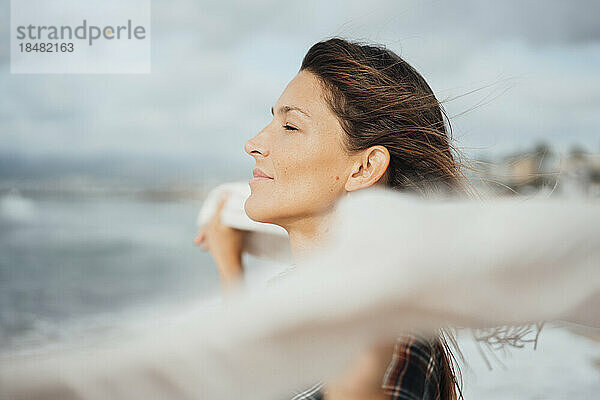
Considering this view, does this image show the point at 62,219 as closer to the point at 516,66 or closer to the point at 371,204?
the point at 516,66

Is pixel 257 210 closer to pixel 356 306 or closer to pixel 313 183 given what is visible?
pixel 313 183

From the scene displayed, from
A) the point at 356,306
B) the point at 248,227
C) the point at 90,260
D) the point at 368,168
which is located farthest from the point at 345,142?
the point at 90,260

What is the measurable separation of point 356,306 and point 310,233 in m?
0.45

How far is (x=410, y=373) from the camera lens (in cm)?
47

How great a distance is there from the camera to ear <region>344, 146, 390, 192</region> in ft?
1.88

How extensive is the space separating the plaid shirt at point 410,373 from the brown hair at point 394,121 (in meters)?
0.10

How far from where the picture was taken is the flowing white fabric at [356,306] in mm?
139

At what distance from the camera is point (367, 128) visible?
587mm

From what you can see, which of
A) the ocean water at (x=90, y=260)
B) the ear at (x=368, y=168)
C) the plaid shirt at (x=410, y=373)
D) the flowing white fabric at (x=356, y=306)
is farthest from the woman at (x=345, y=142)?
the ocean water at (x=90, y=260)

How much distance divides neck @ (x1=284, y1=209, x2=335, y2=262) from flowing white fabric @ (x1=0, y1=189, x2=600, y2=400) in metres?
0.43

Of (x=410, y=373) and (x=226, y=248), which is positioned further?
(x=226, y=248)

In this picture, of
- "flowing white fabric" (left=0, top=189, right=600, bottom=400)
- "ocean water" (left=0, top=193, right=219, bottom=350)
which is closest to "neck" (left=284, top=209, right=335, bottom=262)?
"flowing white fabric" (left=0, top=189, right=600, bottom=400)

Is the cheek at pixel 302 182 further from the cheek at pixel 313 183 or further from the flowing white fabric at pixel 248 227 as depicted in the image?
the flowing white fabric at pixel 248 227

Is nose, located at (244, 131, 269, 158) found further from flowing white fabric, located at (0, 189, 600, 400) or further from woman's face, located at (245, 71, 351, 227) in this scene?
flowing white fabric, located at (0, 189, 600, 400)
